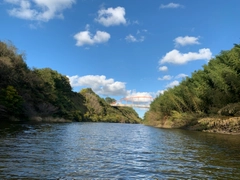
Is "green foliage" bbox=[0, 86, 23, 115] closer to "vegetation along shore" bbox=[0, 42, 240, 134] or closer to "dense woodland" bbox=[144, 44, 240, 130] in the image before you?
"vegetation along shore" bbox=[0, 42, 240, 134]

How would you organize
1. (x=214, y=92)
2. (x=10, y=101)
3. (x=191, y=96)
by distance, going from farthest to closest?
(x=191, y=96) < (x=10, y=101) < (x=214, y=92)

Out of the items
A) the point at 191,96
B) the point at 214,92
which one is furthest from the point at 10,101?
the point at 214,92

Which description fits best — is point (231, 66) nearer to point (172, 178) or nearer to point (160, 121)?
point (172, 178)

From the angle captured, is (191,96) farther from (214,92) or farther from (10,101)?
(10,101)

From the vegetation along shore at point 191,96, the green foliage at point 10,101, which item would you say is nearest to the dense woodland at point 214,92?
the vegetation along shore at point 191,96

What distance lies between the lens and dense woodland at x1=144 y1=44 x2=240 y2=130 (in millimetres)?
34844

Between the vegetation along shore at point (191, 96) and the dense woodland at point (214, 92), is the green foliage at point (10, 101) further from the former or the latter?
the dense woodland at point (214, 92)

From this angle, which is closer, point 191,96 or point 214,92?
point 214,92

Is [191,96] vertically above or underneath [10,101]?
above

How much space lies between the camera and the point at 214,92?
130 ft

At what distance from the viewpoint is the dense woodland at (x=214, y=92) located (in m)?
34.8

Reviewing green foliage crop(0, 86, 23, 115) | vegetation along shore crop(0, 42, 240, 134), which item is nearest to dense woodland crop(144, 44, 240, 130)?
vegetation along shore crop(0, 42, 240, 134)

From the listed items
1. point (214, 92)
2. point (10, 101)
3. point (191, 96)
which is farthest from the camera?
point (191, 96)

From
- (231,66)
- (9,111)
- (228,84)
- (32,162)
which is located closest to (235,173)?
(32,162)
